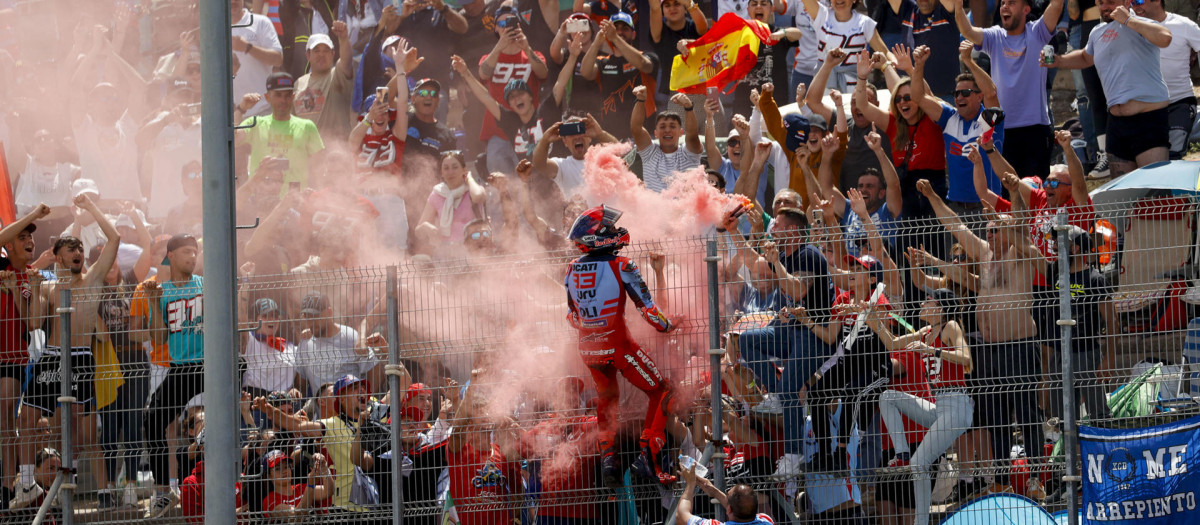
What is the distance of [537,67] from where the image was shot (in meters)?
13.2

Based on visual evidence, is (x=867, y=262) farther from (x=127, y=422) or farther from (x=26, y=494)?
(x=26, y=494)

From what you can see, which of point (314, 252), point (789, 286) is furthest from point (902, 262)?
point (314, 252)

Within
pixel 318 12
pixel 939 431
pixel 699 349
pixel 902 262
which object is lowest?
pixel 939 431

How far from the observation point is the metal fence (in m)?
7.66

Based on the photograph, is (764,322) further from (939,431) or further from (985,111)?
(985,111)

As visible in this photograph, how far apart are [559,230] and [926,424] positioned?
4.25 metres

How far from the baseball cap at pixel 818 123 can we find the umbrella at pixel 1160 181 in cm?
260

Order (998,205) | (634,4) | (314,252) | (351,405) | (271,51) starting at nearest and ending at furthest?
1. (351,405)
2. (998,205)
3. (314,252)
4. (634,4)
5. (271,51)

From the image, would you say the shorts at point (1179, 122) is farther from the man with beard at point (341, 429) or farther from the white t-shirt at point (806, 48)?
the man with beard at point (341, 429)

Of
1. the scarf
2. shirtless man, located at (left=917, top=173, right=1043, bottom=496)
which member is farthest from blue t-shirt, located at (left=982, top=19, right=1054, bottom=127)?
the scarf

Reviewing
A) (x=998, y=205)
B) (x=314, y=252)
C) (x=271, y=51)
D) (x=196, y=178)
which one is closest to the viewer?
(x=998, y=205)

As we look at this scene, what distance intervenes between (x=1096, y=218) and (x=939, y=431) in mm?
1669

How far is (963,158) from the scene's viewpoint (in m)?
10.9

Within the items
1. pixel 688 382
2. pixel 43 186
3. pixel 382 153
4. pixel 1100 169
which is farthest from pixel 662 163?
pixel 43 186
